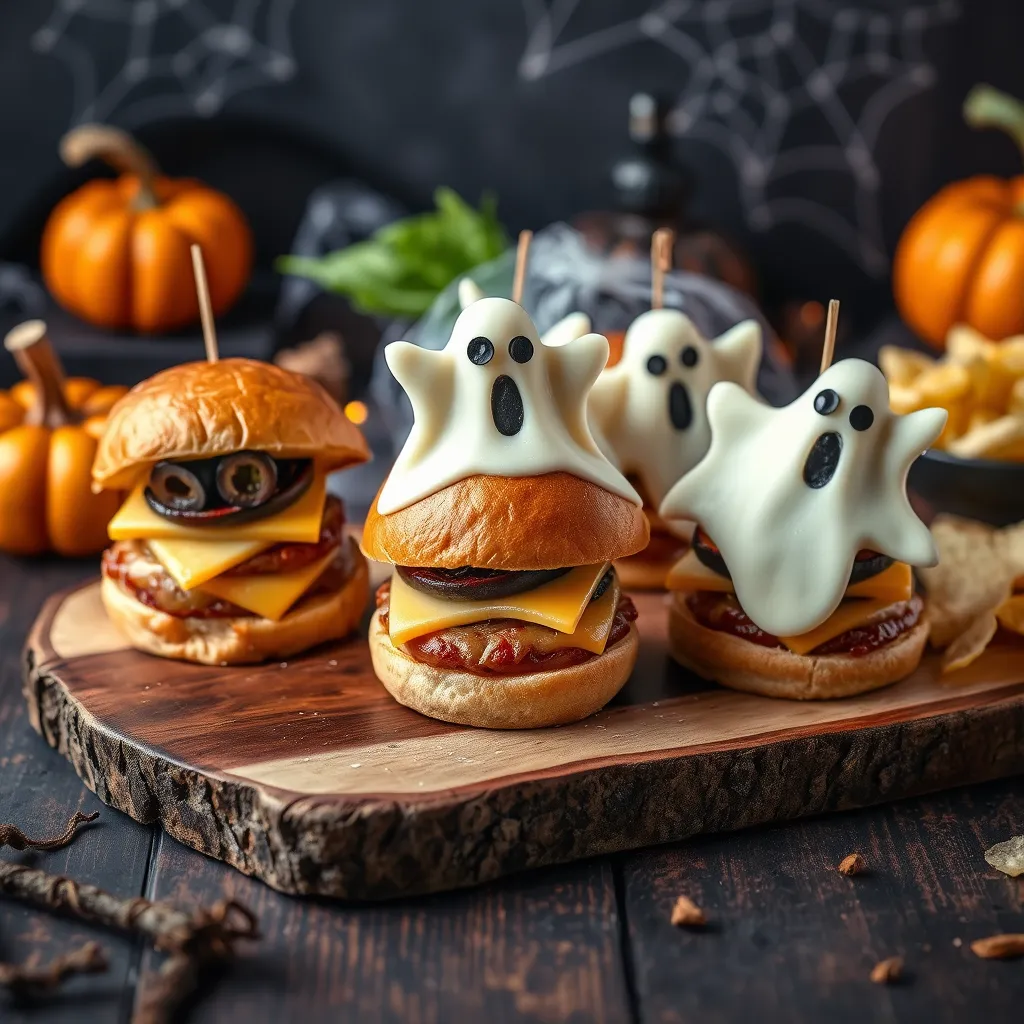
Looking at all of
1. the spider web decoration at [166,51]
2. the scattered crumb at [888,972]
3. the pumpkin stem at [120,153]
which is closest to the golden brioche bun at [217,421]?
the scattered crumb at [888,972]

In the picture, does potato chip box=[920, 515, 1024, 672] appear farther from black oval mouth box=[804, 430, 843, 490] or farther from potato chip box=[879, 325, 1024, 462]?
black oval mouth box=[804, 430, 843, 490]

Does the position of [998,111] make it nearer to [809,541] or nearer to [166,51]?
[809,541]

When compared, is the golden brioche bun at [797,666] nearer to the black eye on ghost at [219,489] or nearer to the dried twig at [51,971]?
the black eye on ghost at [219,489]

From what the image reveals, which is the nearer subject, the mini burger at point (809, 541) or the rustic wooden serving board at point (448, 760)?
the rustic wooden serving board at point (448, 760)

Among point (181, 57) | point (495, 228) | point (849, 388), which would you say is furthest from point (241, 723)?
point (181, 57)

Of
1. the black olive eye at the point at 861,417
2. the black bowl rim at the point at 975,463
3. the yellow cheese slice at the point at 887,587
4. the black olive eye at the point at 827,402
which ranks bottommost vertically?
the black bowl rim at the point at 975,463

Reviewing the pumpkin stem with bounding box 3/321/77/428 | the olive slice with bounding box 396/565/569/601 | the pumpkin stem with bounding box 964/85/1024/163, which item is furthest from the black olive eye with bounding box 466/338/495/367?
the pumpkin stem with bounding box 964/85/1024/163
